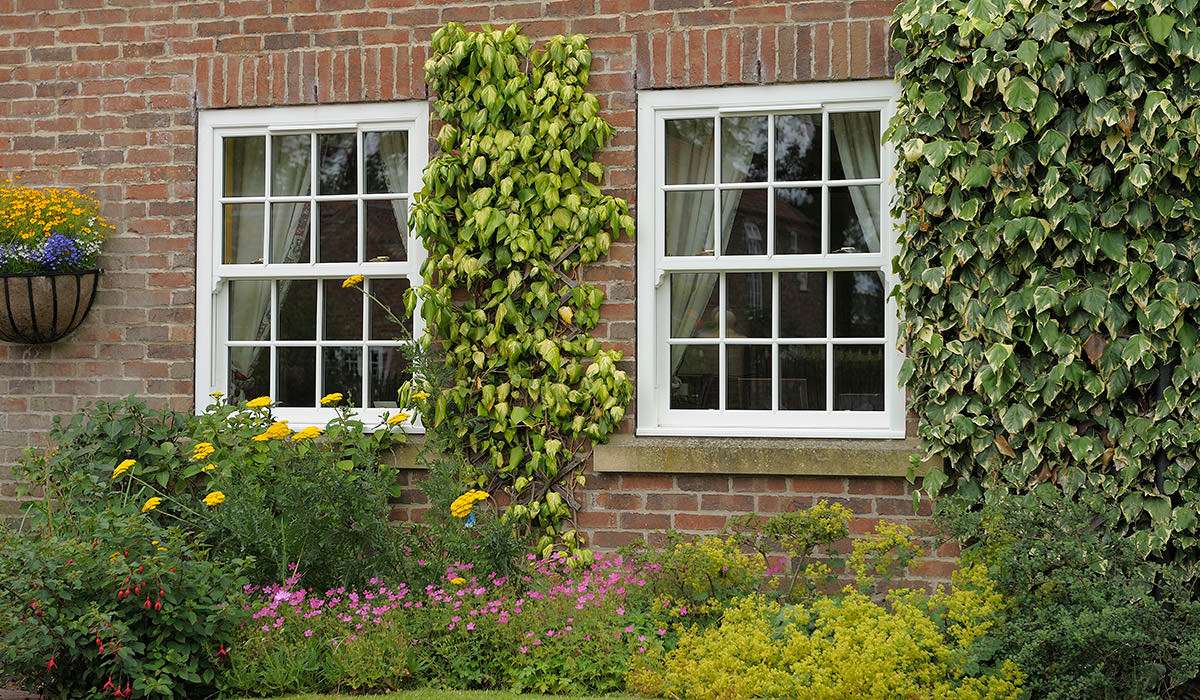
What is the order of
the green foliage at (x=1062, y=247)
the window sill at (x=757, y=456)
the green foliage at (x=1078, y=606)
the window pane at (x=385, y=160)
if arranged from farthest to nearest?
1. the window pane at (x=385, y=160)
2. the window sill at (x=757, y=456)
3. the green foliage at (x=1062, y=247)
4. the green foliage at (x=1078, y=606)

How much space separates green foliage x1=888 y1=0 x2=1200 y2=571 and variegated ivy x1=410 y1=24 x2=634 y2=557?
1548mm

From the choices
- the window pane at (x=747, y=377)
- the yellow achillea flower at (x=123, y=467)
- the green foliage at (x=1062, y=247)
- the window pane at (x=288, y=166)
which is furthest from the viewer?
the window pane at (x=288, y=166)

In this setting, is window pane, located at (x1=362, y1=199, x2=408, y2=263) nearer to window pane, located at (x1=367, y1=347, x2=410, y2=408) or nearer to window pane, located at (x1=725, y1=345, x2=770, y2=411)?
window pane, located at (x1=367, y1=347, x2=410, y2=408)

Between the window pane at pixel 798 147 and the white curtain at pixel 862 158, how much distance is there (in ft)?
0.33

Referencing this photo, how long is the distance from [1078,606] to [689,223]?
2595mm

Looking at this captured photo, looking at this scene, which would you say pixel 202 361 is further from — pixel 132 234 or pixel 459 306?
pixel 459 306

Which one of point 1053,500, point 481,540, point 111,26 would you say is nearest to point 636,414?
point 481,540

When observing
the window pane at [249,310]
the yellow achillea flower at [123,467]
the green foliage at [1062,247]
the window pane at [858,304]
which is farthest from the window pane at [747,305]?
the yellow achillea flower at [123,467]

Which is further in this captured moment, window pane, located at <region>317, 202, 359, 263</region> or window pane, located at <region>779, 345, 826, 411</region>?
window pane, located at <region>317, 202, 359, 263</region>

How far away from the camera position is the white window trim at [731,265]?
626 centimetres

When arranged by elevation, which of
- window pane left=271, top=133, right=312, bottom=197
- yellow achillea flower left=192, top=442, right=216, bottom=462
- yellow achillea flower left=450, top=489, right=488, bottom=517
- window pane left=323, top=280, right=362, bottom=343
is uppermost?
window pane left=271, top=133, right=312, bottom=197

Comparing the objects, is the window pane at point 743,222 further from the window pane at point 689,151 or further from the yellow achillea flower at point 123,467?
the yellow achillea flower at point 123,467

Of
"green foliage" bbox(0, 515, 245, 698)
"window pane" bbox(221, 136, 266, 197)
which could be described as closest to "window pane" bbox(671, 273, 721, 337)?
"window pane" bbox(221, 136, 266, 197)

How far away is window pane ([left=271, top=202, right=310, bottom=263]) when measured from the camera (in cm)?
701
